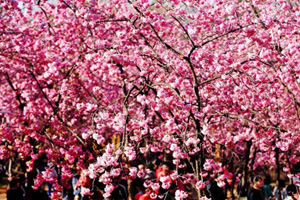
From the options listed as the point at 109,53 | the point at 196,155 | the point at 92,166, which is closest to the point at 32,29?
the point at 109,53

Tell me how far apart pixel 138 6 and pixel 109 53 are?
3.50ft

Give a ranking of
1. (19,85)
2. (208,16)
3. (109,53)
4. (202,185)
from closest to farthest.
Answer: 1. (202,185)
2. (109,53)
3. (208,16)
4. (19,85)

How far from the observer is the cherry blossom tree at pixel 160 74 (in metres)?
7.16

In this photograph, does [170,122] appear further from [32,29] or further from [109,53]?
[32,29]

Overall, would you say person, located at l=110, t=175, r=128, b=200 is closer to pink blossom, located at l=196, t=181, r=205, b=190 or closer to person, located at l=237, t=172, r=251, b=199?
pink blossom, located at l=196, t=181, r=205, b=190

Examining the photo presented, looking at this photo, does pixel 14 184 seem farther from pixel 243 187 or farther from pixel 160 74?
pixel 243 187

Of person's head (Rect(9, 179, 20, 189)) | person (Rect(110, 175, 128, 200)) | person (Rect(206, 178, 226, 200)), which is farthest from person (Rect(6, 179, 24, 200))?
person (Rect(206, 178, 226, 200))

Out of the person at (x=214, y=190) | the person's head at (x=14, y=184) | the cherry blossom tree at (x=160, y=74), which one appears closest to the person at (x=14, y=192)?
the person's head at (x=14, y=184)

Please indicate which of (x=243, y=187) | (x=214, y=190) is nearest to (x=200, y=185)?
(x=214, y=190)

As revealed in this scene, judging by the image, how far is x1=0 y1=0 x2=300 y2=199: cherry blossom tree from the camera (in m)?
7.16

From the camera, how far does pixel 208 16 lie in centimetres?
895

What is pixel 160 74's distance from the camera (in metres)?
8.71

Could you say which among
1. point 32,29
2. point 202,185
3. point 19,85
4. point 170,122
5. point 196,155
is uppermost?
point 32,29

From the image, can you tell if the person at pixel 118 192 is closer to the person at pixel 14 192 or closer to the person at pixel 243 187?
the person at pixel 14 192
